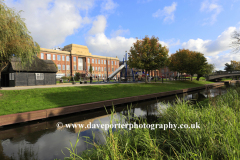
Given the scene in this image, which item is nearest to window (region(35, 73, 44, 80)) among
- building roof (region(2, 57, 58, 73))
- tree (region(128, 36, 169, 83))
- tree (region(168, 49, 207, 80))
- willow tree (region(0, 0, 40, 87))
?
building roof (region(2, 57, 58, 73))

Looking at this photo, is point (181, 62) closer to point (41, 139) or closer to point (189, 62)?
point (189, 62)

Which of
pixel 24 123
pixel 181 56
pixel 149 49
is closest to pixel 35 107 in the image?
pixel 24 123

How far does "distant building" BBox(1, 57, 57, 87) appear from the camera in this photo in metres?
22.2

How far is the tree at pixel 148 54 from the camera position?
27297 millimetres

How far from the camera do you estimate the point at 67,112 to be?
967cm

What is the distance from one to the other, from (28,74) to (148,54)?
71.5ft

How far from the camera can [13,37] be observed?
1166cm

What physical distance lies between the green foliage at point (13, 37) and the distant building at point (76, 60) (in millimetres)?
38125

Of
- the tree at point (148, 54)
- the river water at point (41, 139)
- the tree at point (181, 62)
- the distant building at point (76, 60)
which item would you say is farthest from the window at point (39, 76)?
the tree at point (181, 62)

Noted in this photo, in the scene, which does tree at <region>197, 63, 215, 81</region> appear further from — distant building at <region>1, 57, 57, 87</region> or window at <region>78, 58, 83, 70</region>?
window at <region>78, 58, 83, 70</region>

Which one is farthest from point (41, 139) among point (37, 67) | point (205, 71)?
point (205, 71)

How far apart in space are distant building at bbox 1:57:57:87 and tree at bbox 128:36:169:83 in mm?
15706

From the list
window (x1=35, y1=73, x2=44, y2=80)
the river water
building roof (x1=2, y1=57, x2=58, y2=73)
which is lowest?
the river water

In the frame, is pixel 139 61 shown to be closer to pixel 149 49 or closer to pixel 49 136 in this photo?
pixel 149 49
